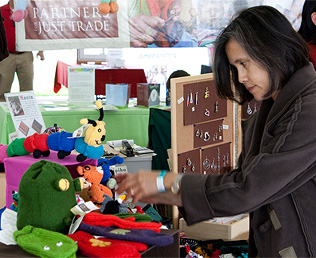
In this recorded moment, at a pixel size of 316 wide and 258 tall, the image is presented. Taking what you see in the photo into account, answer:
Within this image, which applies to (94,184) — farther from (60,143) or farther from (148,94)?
(148,94)

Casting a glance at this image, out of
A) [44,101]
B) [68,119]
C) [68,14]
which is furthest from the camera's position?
[68,14]

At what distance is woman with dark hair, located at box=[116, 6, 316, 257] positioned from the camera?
1294 mm

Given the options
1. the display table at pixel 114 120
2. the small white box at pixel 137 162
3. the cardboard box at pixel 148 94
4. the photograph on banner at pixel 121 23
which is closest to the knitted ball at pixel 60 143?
the small white box at pixel 137 162

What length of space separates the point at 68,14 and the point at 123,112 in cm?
141

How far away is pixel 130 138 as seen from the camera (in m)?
4.14

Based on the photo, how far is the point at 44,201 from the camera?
143 cm

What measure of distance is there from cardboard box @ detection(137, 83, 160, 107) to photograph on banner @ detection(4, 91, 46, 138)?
1.15 meters

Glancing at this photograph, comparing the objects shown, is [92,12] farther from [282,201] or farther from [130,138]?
[282,201]

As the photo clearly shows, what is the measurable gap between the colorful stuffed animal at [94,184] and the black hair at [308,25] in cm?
134

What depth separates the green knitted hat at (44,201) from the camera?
4.68ft

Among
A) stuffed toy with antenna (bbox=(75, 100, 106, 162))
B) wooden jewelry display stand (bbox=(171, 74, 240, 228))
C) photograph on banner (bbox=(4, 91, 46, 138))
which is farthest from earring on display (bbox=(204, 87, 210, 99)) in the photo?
stuffed toy with antenna (bbox=(75, 100, 106, 162))

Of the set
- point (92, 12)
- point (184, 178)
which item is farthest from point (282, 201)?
point (92, 12)

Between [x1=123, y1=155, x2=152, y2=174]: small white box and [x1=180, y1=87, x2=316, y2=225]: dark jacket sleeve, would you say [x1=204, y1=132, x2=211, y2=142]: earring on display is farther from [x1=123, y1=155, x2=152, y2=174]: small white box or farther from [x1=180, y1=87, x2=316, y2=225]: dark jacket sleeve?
[x1=180, y1=87, x2=316, y2=225]: dark jacket sleeve

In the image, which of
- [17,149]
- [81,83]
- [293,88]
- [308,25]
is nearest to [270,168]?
[293,88]
